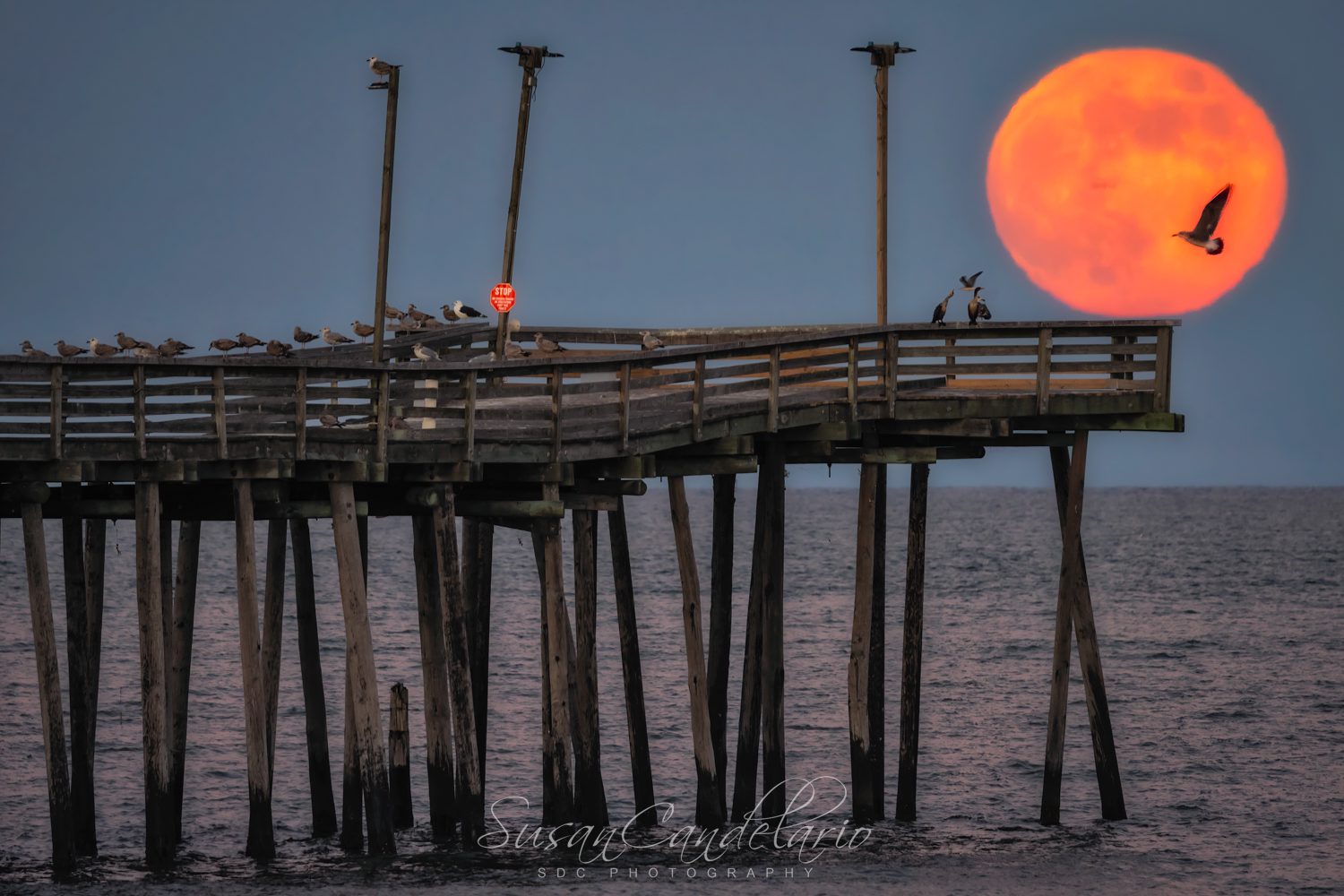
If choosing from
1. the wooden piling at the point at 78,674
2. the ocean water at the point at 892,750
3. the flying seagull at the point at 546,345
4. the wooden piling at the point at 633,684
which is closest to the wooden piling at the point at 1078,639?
the ocean water at the point at 892,750

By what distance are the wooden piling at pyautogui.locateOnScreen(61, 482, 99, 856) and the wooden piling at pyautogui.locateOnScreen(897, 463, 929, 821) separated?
10709 millimetres

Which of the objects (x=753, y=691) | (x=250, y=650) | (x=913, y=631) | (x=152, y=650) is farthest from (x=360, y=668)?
(x=913, y=631)

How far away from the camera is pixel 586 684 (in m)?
25.9

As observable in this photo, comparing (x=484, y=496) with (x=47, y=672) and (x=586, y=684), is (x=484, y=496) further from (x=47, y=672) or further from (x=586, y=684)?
(x=47, y=672)

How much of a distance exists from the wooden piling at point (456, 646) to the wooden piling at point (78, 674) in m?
4.39

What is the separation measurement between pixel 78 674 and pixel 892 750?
18.1 m

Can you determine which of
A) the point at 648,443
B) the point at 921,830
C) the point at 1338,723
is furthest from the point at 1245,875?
the point at 1338,723

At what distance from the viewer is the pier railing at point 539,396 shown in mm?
23109

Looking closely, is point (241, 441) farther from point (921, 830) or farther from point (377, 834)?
point (921, 830)

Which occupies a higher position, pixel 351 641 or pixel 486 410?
pixel 486 410

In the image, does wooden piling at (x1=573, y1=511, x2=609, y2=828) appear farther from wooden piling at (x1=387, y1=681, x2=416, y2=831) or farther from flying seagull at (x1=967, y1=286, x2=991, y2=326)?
flying seagull at (x1=967, y1=286, x2=991, y2=326)

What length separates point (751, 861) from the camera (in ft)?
Result: 85.4

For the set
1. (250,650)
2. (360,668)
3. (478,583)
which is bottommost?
(360,668)

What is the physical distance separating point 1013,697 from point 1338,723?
7958mm
